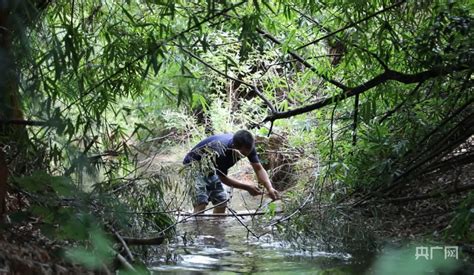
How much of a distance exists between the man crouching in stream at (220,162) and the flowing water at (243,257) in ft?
1.08

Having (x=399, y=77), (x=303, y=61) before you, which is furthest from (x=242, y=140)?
(x=399, y=77)

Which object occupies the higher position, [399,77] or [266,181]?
[399,77]

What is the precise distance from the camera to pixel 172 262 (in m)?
3.84

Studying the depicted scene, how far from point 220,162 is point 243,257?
4.77 feet

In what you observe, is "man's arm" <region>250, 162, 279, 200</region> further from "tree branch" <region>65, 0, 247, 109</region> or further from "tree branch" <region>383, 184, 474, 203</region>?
"tree branch" <region>65, 0, 247, 109</region>

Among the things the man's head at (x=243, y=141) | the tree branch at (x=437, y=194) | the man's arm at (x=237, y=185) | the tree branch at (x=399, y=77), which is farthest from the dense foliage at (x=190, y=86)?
the man's head at (x=243, y=141)

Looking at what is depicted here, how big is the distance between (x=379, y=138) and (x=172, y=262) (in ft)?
5.85

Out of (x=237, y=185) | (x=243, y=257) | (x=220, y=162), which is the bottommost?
(x=243, y=257)

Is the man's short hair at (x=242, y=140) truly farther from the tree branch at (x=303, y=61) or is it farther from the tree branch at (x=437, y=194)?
the tree branch at (x=437, y=194)

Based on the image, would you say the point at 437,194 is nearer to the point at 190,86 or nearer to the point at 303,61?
the point at 303,61

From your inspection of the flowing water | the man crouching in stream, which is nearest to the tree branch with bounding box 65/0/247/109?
the flowing water

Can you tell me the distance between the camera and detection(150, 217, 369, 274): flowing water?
3.67m

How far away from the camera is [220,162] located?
5.46 meters

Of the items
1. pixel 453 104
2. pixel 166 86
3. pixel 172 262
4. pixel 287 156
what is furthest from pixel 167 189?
pixel 287 156
